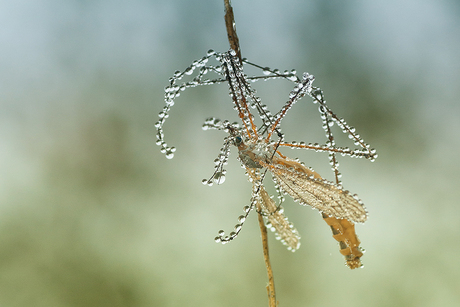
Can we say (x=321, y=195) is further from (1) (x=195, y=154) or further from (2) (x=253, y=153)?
(1) (x=195, y=154)

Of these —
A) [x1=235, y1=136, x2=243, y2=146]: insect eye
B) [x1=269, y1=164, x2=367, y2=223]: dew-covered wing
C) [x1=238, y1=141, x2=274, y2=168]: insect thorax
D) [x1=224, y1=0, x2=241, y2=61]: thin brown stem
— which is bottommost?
[x1=269, y1=164, x2=367, y2=223]: dew-covered wing

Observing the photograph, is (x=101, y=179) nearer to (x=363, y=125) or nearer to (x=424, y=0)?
(x=363, y=125)

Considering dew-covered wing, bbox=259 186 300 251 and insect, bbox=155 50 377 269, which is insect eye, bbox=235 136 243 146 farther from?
dew-covered wing, bbox=259 186 300 251

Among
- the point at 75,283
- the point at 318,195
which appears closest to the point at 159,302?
the point at 75,283

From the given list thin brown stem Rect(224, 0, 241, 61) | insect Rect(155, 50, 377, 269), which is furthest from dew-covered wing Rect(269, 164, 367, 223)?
thin brown stem Rect(224, 0, 241, 61)

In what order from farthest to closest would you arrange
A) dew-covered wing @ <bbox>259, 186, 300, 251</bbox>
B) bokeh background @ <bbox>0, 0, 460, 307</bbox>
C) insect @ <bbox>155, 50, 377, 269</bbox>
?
bokeh background @ <bbox>0, 0, 460, 307</bbox> < dew-covered wing @ <bbox>259, 186, 300, 251</bbox> < insect @ <bbox>155, 50, 377, 269</bbox>

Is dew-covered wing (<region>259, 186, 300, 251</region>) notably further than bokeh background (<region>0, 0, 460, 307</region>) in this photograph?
No
